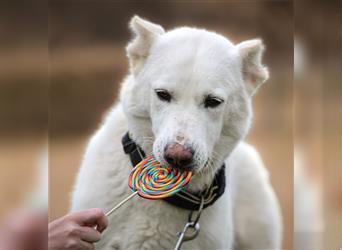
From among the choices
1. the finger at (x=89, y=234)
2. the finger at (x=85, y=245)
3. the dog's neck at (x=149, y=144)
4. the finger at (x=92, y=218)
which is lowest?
the finger at (x=85, y=245)

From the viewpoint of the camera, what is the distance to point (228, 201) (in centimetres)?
284

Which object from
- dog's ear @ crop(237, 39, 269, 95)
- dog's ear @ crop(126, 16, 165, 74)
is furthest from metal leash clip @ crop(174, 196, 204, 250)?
dog's ear @ crop(126, 16, 165, 74)

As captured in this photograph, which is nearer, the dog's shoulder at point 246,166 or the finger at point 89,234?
the finger at point 89,234

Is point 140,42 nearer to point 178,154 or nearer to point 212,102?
point 212,102

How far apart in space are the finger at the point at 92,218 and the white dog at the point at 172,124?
13.2 inches

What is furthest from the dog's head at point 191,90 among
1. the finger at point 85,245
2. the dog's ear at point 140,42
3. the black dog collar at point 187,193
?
the finger at point 85,245

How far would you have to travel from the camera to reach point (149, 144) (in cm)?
256

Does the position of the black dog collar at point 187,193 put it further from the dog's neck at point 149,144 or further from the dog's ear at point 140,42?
the dog's ear at point 140,42

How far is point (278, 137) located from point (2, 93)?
404 centimetres

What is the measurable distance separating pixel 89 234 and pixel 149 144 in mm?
564

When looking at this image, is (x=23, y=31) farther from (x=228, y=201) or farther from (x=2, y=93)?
(x=228, y=201)

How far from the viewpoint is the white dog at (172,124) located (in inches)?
90.9

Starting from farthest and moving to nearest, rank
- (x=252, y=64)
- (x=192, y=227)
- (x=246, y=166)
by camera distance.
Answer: (x=246, y=166) < (x=252, y=64) < (x=192, y=227)

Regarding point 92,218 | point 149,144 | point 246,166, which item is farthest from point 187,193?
point 246,166
